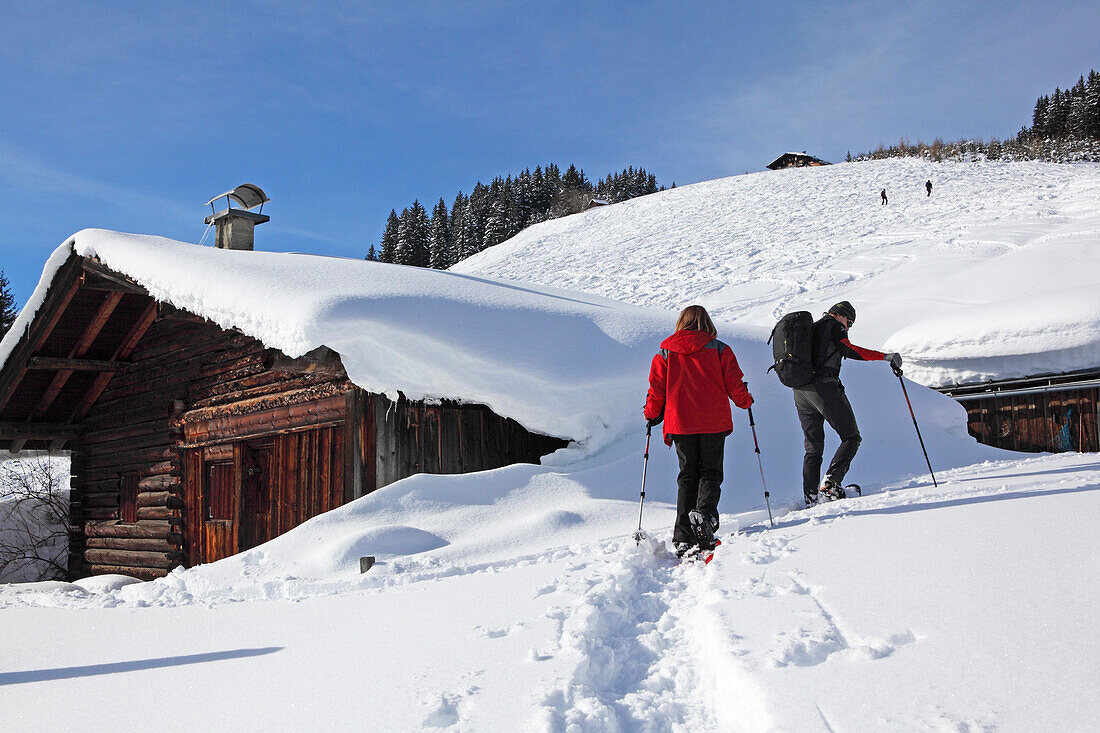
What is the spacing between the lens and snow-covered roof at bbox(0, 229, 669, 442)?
663 centimetres

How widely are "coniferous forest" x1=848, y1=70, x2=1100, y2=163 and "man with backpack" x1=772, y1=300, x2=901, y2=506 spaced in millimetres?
43155

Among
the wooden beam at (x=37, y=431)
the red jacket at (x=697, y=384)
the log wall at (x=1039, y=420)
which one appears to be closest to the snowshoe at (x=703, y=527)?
the red jacket at (x=697, y=384)

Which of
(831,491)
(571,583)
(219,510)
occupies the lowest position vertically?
(219,510)

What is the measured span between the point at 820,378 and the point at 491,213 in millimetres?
55173

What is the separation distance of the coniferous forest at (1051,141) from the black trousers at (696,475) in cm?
4485

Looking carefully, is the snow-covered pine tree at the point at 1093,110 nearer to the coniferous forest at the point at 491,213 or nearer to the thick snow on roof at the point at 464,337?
the coniferous forest at the point at 491,213

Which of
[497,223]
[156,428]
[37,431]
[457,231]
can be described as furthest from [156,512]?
[457,231]

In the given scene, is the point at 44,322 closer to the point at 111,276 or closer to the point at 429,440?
the point at 111,276

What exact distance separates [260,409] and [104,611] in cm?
456

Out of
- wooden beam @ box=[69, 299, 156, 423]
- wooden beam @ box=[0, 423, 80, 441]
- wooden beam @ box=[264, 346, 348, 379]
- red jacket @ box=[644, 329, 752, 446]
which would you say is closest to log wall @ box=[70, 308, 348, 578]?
wooden beam @ box=[69, 299, 156, 423]

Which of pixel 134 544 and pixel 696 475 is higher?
pixel 696 475

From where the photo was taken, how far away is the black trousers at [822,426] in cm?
579

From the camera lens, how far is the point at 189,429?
1064 cm

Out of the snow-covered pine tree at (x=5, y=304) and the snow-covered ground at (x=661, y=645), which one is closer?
the snow-covered ground at (x=661, y=645)
